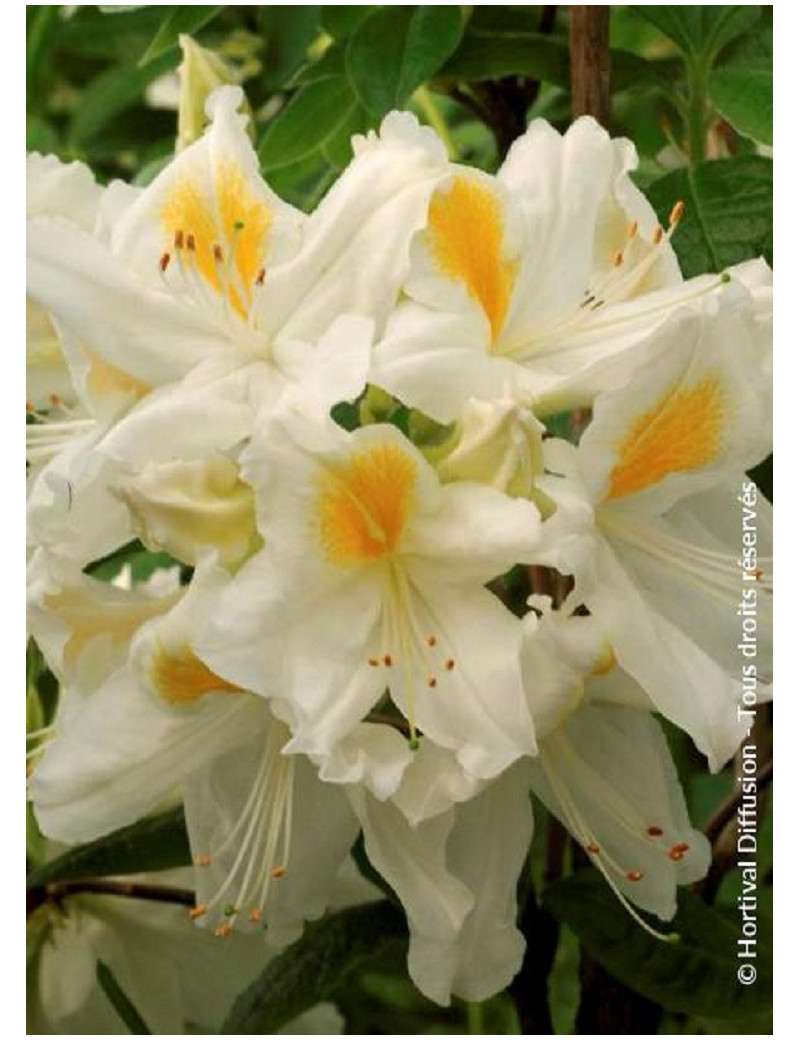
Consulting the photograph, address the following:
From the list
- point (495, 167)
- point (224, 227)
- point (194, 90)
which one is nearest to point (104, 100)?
point (495, 167)

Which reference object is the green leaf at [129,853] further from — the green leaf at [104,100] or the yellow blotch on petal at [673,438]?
the green leaf at [104,100]

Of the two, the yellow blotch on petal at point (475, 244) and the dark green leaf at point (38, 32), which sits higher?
the dark green leaf at point (38, 32)

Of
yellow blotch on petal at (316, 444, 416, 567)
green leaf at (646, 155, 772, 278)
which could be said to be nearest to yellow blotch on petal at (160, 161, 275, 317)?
yellow blotch on petal at (316, 444, 416, 567)

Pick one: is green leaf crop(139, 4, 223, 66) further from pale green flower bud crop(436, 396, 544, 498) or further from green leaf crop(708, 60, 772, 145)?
pale green flower bud crop(436, 396, 544, 498)

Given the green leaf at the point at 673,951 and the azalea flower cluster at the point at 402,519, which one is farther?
the green leaf at the point at 673,951

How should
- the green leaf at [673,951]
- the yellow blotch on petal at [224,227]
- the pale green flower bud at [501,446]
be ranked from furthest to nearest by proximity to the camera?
the green leaf at [673,951], the yellow blotch on petal at [224,227], the pale green flower bud at [501,446]

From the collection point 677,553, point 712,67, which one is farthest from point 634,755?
point 712,67

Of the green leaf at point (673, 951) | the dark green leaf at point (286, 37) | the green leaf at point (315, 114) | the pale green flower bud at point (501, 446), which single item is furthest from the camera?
the dark green leaf at point (286, 37)

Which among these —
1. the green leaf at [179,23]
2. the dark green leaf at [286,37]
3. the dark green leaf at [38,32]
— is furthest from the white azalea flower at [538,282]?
the dark green leaf at [38,32]

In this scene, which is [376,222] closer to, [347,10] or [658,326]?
[658,326]
